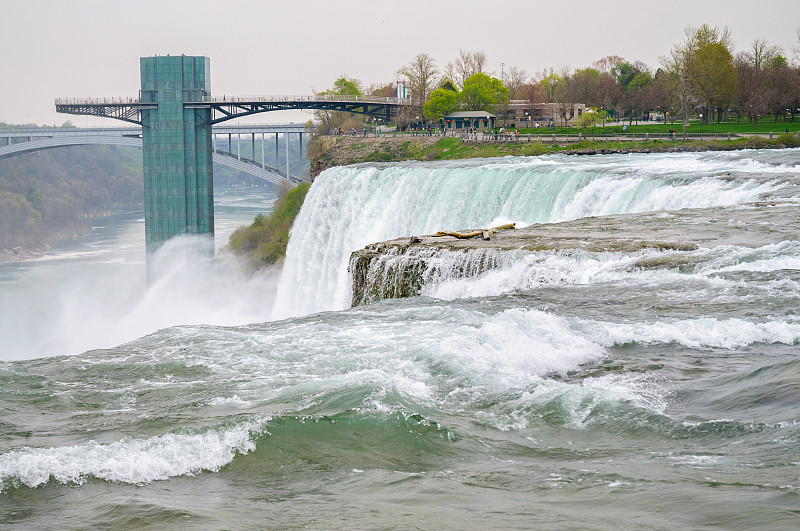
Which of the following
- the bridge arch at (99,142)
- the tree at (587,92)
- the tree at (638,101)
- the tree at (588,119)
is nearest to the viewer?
the tree at (588,119)

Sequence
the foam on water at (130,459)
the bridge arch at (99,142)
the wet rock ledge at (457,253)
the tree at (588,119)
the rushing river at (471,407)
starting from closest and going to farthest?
the rushing river at (471,407) → the foam on water at (130,459) → the wet rock ledge at (457,253) → the tree at (588,119) → the bridge arch at (99,142)

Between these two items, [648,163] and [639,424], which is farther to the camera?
[648,163]

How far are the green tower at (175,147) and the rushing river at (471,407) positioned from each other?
4028 centimetres

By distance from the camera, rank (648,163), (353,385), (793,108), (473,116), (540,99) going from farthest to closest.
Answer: (540,99)
(473,116)
(793,108)
(648,163)
(353,385)

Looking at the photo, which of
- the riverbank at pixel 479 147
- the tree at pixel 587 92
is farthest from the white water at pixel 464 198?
the tree at pixel 587 92

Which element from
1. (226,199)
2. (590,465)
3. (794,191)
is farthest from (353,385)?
(226,199)

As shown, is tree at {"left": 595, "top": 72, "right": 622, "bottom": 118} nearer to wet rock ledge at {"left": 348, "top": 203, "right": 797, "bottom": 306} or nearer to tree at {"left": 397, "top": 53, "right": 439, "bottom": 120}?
tree at {"left": 397, "top": 53, "right": 439, "bottom": 120}

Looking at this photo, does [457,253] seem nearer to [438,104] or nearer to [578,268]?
[578,268]

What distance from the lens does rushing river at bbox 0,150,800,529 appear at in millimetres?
6867

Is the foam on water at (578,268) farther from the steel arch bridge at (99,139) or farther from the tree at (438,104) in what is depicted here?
the tree at (438,104)

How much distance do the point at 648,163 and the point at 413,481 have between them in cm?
2516

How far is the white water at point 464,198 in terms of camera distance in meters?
23.3

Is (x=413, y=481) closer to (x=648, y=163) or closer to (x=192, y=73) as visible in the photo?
(x=648, y=163)

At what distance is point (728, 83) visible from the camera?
5522 centimetres
